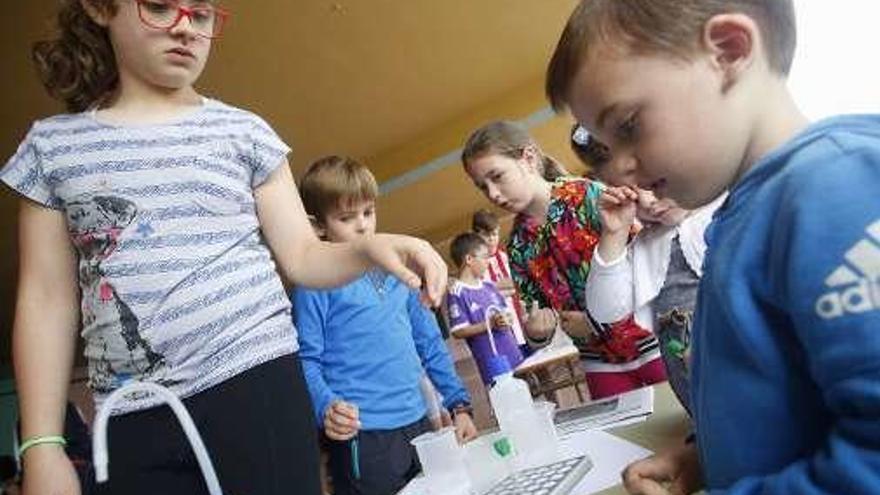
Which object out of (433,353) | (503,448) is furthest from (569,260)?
(503,448)

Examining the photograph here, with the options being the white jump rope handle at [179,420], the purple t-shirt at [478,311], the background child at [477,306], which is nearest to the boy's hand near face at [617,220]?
the white jump rope handle at [179,420]

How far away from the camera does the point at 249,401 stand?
0.89 meters

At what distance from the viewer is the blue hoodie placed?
47 cm

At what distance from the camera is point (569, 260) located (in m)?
1.85

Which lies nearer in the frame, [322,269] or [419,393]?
[322,269]

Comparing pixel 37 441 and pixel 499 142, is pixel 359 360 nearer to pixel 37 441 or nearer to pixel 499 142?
pixel 499 142

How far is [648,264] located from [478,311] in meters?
3.07

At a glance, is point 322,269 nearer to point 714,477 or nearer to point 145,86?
point 145,86

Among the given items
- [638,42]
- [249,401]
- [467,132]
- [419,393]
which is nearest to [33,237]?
[249,401]

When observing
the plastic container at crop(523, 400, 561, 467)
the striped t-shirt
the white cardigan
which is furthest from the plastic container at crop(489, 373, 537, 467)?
the striped t-shirt

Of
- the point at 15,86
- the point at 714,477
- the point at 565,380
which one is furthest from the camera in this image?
the point at 565,380

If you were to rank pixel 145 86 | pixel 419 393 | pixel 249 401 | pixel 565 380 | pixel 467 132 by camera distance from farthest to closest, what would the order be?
pixel 467 132, pixel 565 380, pixel 419 393, pixel 145 86, pixel 249 401

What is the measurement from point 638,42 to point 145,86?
0.67 metres

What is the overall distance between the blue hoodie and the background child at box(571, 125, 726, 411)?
489mm
